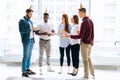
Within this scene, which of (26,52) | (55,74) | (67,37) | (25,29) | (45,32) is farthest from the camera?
(55,74)

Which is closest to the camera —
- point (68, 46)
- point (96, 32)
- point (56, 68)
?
point (68, 46)

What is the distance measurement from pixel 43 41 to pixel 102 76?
4.74ft

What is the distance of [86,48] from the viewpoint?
4785 mm

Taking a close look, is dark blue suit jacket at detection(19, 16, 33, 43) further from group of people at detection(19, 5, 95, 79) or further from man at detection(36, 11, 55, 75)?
man at detection(36, 11, 55, 75)

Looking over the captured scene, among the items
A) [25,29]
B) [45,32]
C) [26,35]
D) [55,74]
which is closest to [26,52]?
[26,35]

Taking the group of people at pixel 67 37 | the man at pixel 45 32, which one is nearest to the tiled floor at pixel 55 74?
the group of people at pixel 67 37

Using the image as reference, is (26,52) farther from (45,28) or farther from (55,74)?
(55,74)

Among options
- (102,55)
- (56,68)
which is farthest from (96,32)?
(56,68)

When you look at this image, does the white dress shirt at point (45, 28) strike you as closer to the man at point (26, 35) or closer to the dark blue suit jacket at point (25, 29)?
the man at point (26, 35)

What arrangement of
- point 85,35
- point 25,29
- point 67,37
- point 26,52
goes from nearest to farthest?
point 85,35 → point 25,29 → point 26,52 → point 67,37

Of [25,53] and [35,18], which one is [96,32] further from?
[25,53]

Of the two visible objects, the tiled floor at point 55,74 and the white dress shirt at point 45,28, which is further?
the white dress shirt at point 45,28

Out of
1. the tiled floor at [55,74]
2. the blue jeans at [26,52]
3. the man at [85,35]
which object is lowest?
the tiled floor at [55,74]

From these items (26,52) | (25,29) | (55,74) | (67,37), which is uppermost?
(25,29)
